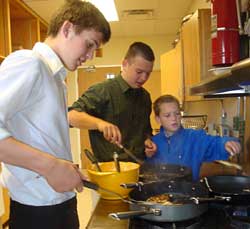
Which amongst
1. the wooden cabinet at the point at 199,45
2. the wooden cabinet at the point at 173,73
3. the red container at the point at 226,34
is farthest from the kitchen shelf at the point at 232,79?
the wooden cabinet at the point at 173,73

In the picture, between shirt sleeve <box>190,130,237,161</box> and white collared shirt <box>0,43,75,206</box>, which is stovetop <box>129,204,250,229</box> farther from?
shirt sleeve <box>190,130,237,161</box>

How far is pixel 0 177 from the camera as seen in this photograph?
1157 millimetres

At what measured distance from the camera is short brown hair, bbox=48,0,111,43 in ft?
3.48

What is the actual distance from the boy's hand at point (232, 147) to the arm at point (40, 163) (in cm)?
87

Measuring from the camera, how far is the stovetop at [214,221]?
36.8 inches

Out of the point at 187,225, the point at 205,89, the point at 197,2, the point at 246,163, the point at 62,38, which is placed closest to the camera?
the point at 187,225

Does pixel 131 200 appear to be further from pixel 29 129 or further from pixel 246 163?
pixel 246 163

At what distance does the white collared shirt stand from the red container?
0.66m

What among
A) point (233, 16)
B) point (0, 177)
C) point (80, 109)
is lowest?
point (0, 177)

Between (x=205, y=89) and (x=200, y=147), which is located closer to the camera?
(x=205, y=89)

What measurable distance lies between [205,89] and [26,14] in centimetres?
321

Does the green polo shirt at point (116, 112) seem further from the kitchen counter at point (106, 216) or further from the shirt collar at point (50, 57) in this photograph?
the shirt collar at point (50, 57)

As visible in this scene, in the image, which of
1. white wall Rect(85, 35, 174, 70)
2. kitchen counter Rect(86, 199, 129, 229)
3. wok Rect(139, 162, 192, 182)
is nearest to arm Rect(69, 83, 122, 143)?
wok Rect(139, 162, 192, 182)

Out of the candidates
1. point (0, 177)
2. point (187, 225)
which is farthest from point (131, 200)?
point (0, 177)
